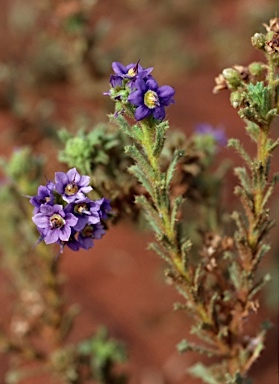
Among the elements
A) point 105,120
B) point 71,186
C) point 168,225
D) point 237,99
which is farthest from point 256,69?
point 105,120

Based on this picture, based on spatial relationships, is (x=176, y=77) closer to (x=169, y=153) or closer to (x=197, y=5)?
(x=197, y=5)

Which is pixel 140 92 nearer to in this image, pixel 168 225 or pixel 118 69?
pixel 118 69

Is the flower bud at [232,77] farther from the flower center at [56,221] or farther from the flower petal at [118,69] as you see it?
the flower center at [56,221]

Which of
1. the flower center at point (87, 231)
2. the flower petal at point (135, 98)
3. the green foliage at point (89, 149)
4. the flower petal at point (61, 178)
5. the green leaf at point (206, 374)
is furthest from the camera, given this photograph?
the green leaf at point (206, 374)

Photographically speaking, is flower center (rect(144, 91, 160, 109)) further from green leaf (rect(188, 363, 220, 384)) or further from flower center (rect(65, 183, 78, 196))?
green leaf (rect(188, 363, 220, 384))

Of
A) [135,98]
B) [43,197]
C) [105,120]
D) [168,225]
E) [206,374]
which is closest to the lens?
[135,98]

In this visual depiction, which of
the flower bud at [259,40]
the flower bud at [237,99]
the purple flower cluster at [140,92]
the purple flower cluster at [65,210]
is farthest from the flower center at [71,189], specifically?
the flower bud at [259,40]
